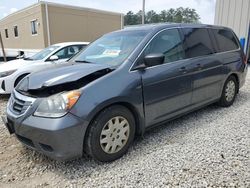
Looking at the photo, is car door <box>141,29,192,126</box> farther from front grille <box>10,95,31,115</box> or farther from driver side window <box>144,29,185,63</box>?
front grille <box>10,95,31,115</box>

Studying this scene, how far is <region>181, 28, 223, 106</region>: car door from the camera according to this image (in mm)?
3893

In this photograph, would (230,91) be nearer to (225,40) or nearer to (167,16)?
(225,40)

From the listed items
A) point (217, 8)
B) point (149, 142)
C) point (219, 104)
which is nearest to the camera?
point (149, 142)

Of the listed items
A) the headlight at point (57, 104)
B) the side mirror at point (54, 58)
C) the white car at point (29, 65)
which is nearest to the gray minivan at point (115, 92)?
the headlight at point (57, 104)

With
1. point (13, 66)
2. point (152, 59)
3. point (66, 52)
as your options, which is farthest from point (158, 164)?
point (66, 52)

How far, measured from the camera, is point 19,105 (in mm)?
2795

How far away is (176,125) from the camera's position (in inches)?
157

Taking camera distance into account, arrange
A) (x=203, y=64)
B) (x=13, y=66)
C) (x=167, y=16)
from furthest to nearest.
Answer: (x=167, y=16), (x=13, y=66), (x=203, y=64)

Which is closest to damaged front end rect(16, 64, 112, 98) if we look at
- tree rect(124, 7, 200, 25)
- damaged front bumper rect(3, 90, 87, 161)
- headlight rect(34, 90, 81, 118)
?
headlight rect(34, 90, 81, 118)

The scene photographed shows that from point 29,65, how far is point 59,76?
374 centimetres

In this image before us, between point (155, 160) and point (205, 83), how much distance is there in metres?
1.86

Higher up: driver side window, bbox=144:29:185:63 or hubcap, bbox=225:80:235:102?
driver side window, bbox=144:29:185:63

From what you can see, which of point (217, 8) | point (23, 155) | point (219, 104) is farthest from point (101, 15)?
point (23, 155)

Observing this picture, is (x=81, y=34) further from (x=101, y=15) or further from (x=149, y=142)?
(x=149, y=142)
